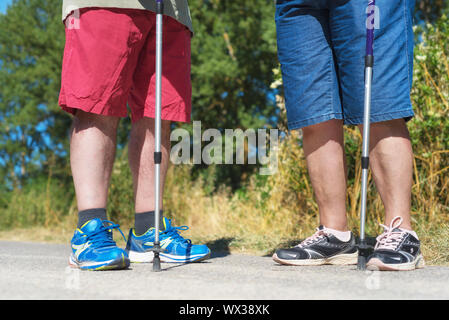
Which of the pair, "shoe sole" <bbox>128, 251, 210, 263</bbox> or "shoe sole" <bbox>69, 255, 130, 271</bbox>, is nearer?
"shoe sole" <bbox>69, 255, 130, 271</bbox>

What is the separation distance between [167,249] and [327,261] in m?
0.76

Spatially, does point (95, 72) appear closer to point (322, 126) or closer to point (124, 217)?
point (322, 126)

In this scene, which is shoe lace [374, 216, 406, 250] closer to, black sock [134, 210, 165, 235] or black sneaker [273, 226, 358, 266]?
black sneaker [273, 226, 358, 266]

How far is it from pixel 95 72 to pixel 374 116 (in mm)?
1249

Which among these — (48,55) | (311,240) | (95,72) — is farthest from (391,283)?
(48,55)

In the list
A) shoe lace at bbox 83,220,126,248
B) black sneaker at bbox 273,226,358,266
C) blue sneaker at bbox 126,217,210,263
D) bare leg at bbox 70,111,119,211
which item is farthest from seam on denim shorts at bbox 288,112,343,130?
shoe lace at bbox 83,220,126,248

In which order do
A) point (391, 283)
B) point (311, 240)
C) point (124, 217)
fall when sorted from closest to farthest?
point (391, 283) → point (311, 240) → point (124, 217)

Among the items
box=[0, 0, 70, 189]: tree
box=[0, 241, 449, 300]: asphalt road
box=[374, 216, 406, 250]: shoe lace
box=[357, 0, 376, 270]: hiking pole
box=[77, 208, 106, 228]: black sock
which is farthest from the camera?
box=[0, 0, 70, 189]: tree

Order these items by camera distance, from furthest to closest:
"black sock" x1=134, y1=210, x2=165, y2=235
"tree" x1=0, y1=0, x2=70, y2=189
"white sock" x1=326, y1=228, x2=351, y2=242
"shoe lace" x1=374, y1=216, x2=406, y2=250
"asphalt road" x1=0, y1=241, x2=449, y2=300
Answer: "tree" x1=0, y1=0, x2=70, y2=189 → "black sock" x1=134, y1=210, x2=165, y2=235 → "white sock" x1=326, y1=228, x2=351, y2=242 → "shoe lace" x1=374, y1=216, x2=406, y2=250 → "asphalt road" x1=0, y1=241, x2=449, y2=300

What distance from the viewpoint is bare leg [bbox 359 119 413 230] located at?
2.27 meters

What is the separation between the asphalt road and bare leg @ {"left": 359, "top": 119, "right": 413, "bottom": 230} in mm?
290

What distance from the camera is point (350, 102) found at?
2367mm

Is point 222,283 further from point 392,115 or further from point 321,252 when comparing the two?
point 392,115

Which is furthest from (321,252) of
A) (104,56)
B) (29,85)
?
(29,85)
